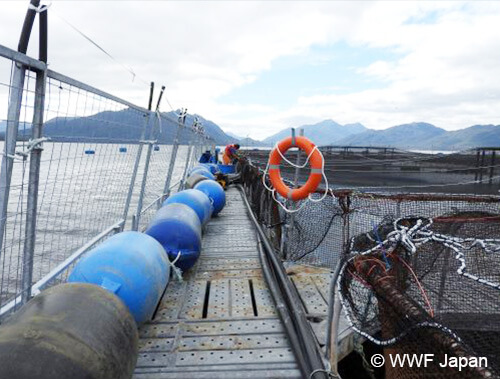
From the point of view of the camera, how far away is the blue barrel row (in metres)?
1.94

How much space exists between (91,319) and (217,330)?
4.98 feet

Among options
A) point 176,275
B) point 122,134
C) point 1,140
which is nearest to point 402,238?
point 1,140

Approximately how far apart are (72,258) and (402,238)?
300cm

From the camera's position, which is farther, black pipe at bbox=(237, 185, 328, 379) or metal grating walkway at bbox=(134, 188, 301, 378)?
metal grating walkway at bbox=(134, 188, 301, 378)

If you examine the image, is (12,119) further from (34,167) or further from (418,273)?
(418,273)


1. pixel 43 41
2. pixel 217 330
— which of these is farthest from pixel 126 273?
pixel 43 41

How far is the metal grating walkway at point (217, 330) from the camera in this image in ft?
9.71

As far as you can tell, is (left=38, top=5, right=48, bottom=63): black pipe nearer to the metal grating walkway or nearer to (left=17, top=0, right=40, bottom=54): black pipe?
(left=17, top=0, right=40, bottom=54): black pipe

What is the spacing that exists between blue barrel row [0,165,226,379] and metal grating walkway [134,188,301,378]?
38cm

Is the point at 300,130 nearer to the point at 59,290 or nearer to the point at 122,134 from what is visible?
the point at 122,134

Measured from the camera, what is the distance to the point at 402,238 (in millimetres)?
2561

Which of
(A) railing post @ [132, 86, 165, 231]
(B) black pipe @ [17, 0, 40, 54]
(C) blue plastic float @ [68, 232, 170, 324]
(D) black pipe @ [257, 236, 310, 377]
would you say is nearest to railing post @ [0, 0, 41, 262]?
(B) black pipe @ [17, 0, 40, 54]

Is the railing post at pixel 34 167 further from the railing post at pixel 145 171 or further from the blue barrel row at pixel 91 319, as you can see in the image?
the railing post at pixel 145 171

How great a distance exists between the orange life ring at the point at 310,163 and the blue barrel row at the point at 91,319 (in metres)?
1.91
